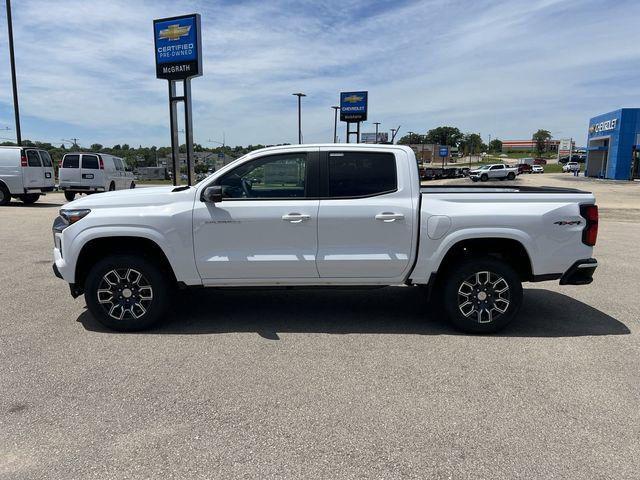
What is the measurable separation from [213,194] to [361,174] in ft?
4.84

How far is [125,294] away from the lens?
4938 millimetres

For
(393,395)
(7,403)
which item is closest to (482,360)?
(393,395)

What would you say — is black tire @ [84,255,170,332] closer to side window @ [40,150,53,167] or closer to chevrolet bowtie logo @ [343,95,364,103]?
side window @ [40,150,53,167]

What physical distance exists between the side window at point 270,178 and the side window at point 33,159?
16124 mm

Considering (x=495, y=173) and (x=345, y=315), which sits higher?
(x=495, y=173)

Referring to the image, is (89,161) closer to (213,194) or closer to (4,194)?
(4,194)

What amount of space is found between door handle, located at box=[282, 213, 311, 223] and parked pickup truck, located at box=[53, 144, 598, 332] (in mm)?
10

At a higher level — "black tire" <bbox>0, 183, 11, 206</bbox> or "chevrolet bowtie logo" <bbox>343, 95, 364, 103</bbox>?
"chevrolet bowtie logo" <bbox>343, 95, 364, 103</bbox>

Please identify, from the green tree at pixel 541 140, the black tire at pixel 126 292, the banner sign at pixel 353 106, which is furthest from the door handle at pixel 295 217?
the green tree at pixel 541 140

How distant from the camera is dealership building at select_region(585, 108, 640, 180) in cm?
4709

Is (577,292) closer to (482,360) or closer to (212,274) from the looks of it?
(482,360)

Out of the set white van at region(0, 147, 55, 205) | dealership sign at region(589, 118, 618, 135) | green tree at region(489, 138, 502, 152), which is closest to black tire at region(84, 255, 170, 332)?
white van at region(0, 147, 55, 205)

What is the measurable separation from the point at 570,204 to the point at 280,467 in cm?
375

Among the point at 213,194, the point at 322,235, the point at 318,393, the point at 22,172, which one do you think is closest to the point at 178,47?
the point at 22,172
